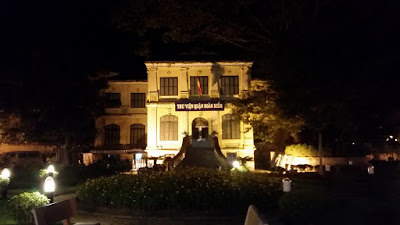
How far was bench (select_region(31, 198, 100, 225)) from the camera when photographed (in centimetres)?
834

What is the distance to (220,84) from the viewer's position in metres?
40.5

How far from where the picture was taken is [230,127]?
4031cm

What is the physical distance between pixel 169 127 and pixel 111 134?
7954 mm

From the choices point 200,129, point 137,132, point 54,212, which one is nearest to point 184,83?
point 200,129

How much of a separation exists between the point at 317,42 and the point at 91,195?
14313 millimetres

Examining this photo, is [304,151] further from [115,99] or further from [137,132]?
[115,99]

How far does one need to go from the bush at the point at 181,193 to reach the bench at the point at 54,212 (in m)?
4.11

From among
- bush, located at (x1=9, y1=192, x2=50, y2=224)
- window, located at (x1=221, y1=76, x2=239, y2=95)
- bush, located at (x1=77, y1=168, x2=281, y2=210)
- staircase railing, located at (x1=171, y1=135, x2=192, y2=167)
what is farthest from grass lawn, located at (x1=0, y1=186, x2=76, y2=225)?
window, located at (x1=221, y1=76, x2=239, y2=95)

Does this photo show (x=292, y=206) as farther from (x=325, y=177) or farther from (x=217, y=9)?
(x=217, y=9)

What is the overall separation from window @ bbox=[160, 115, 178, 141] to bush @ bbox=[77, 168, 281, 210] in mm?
24029

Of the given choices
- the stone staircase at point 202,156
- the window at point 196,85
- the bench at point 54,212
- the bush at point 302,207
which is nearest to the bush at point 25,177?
the stone staircase at point 202,156

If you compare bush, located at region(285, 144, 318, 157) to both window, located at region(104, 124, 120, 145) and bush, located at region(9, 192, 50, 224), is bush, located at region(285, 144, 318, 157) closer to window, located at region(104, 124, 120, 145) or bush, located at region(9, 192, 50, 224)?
window, located at region(104, 124, 120, 145)

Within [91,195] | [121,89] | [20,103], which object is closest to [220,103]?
[121,89]

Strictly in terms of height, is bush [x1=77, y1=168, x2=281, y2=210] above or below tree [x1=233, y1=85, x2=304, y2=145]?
below
